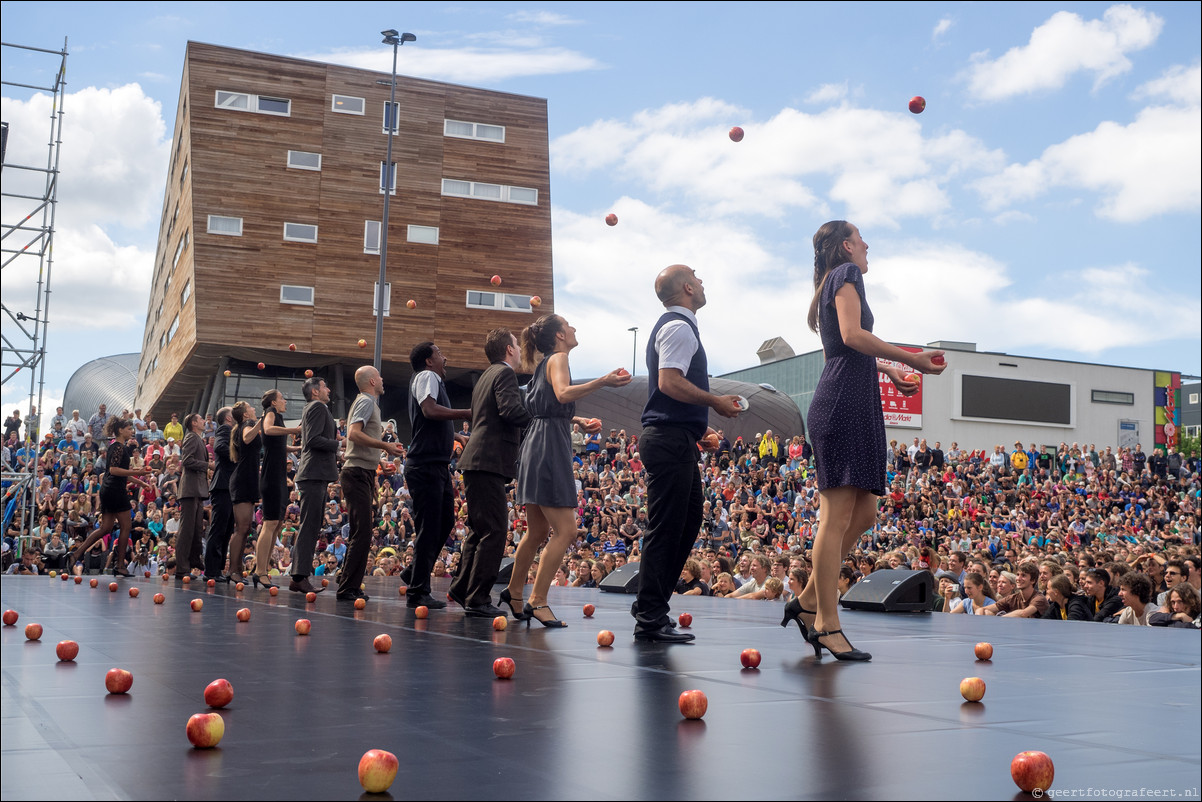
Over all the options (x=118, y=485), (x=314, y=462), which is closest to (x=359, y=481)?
(x=314, y=462)

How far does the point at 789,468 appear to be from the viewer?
86.9 ft

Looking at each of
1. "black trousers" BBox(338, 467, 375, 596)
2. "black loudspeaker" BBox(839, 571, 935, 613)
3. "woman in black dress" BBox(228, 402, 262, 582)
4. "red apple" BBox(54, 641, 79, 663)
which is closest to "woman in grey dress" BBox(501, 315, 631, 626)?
"black trousers" BBox(338, 467, 375, 596)

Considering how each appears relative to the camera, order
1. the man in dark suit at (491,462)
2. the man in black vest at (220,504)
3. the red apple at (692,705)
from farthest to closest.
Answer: the man in black vest at (220,504)
the man in dark suit at (491,462)
the red apple at (692,705)

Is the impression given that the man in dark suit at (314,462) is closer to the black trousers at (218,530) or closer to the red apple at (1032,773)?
the black trousers at (218,530)

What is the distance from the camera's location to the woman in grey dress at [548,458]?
5.69 meters

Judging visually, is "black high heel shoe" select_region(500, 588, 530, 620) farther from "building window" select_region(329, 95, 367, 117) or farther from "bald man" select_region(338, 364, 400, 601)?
"building window" select_region(329, 95, 367, 117)

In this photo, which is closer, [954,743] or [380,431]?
[954,743]

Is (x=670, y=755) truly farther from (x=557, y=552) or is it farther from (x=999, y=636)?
(x=999, y=636)

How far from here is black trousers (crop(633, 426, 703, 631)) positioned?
505 cm

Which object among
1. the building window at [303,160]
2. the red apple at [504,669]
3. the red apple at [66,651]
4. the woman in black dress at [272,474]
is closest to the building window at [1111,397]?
the building window at [303,160]

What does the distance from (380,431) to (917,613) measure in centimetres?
416

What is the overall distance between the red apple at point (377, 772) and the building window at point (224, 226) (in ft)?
110

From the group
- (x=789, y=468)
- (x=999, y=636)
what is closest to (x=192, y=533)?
(x=999, y=636)

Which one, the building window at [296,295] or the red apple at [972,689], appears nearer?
the red apple at [972,689]
